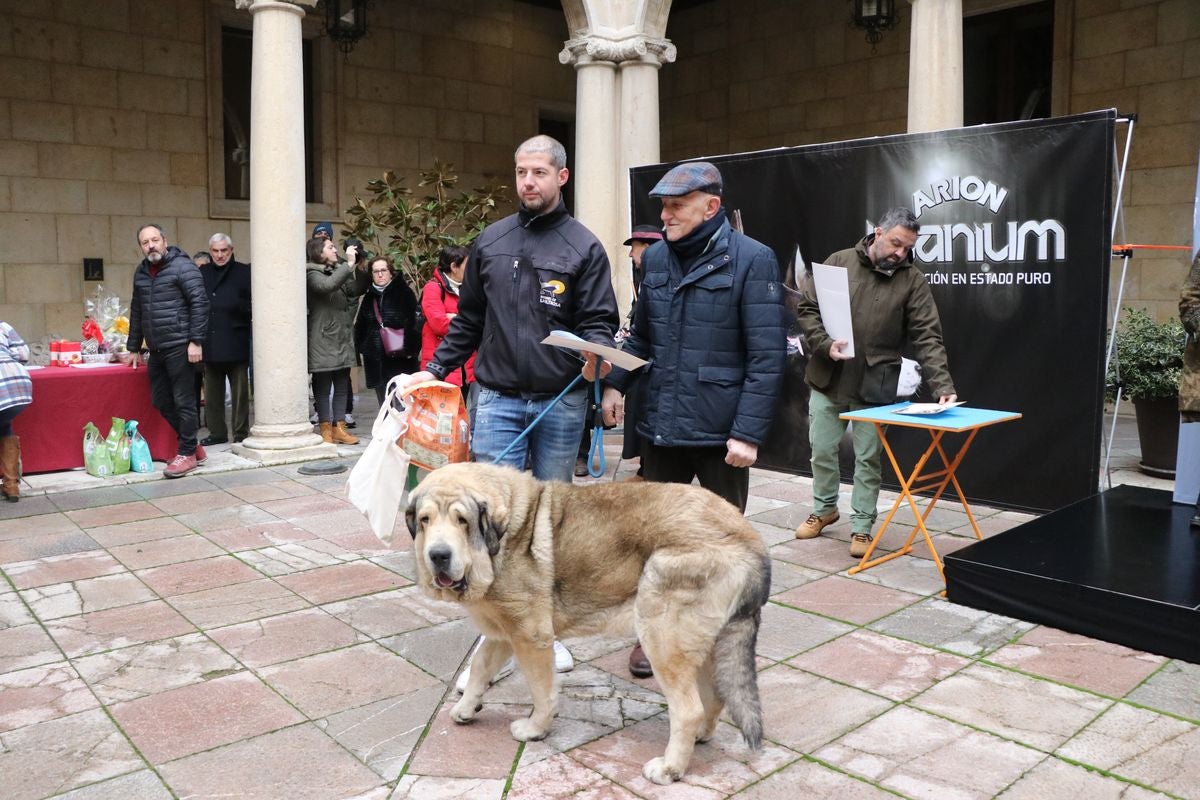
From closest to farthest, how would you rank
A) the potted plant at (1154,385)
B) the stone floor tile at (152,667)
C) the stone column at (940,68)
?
1. the stone floor tile at (152,667)
2. the potted plant at (1154,385)
3. the stone column at (940,68)

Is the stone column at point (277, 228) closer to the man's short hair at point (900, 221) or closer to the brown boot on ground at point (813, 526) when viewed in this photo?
the brown boot on ground at point (813, 526)

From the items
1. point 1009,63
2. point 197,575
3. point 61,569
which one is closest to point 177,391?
point 61,569

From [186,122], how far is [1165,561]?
37.3 ft

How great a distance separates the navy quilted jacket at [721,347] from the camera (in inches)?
151

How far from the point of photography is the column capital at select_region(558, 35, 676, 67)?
9.88 metres

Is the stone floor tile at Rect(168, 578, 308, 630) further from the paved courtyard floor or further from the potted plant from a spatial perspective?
the potted plant

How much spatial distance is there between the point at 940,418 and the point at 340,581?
3.20 m

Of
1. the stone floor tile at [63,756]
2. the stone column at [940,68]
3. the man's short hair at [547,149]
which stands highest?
the stone column at [940,68]

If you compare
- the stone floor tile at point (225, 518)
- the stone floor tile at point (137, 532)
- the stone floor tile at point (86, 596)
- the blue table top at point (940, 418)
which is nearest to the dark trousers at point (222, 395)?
the stone floor tile at point (225, 518)

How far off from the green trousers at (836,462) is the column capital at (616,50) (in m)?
5.07

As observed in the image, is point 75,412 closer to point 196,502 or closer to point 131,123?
point 196,502

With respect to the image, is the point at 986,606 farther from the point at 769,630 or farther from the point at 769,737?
the point at 769,737

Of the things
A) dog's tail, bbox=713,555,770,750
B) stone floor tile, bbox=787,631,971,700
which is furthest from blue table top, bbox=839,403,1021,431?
dog's tail, bbox=713,555,770,750

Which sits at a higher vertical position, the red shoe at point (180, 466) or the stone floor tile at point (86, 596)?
the red shoe at point (180, 466)
